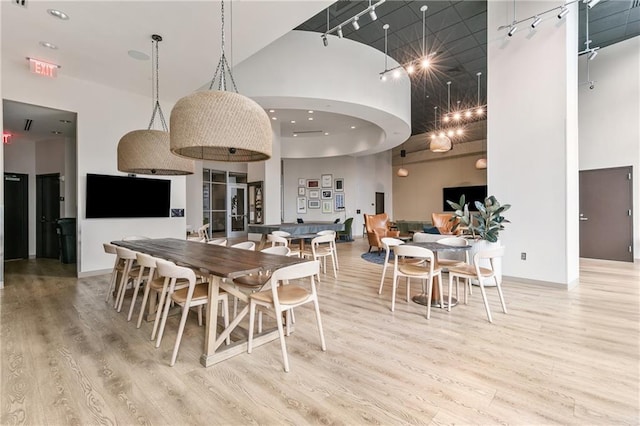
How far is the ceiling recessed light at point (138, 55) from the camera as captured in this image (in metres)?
4.49

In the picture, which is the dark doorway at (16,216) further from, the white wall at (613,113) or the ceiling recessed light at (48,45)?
the white wall at (613,113)

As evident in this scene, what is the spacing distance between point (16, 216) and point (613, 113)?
46.4ft

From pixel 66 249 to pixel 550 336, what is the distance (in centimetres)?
878

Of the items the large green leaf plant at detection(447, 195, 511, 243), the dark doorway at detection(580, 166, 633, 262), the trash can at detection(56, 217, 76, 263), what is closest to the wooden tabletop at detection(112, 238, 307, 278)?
the large green leaf plant at detection(447, 195, 511, 243)

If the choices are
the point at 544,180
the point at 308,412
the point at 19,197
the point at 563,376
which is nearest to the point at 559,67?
the point at 544,180

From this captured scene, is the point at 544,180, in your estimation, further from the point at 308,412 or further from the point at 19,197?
the point at 19,197

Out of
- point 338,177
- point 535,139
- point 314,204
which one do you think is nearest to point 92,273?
point 535,139

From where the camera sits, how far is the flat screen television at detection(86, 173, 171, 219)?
543 centimetres

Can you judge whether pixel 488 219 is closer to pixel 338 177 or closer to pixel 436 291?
pixel 436 291

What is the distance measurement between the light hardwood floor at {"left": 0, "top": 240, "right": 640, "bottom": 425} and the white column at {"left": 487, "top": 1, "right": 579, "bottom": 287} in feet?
3.76

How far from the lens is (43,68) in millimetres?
4613

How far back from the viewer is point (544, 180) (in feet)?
15.4

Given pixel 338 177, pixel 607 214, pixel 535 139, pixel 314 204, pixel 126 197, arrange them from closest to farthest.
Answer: pixel 535 139
pixel 126 197
pixel 607 214
pixel 338 177
pixel 314 204

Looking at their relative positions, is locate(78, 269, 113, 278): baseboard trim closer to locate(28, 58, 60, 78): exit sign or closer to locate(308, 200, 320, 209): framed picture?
locate(28, 58, 60, 78): exit sign
